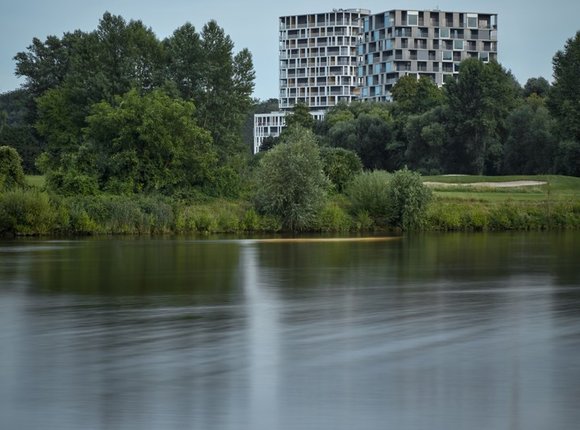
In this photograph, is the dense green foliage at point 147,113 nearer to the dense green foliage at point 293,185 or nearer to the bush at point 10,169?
the bush at point 10,169

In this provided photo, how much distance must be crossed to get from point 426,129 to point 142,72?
114 feet

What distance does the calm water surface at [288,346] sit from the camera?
16.2 m

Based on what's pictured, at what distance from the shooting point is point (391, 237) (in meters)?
63.2

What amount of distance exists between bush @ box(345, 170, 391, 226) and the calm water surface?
27335 millimetres

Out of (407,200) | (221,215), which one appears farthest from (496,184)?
(221,215)

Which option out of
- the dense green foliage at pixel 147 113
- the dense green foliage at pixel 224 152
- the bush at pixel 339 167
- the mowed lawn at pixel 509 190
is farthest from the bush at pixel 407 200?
the dense green foliage at pixel 147 113

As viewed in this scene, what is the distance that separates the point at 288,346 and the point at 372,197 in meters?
48.2

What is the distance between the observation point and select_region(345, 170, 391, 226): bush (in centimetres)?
6931

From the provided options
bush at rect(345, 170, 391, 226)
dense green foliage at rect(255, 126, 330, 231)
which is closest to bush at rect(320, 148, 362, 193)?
bush at rect(345, 170, 391, 226)

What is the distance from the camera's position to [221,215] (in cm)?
6781

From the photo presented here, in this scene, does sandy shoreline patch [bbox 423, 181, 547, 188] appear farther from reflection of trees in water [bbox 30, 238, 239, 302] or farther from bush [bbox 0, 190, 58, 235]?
bush [bbox 0, 190, 58, 235]

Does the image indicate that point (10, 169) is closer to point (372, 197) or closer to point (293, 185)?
point (293, 185)

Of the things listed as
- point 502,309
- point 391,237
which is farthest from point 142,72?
point 502,309

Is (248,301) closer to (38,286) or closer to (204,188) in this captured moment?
(38,286)
